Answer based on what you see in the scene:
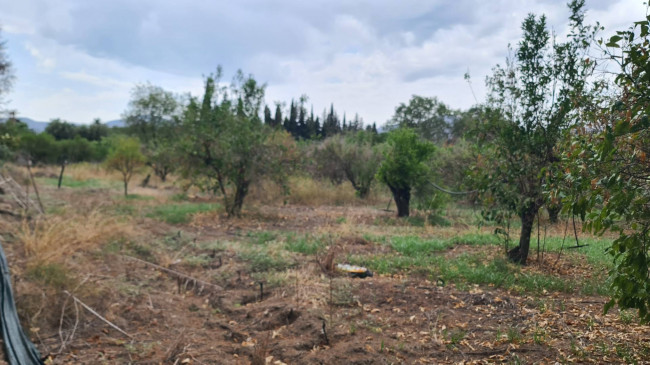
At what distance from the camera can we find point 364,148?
2048 centimetres

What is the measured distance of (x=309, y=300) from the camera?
5.75 m

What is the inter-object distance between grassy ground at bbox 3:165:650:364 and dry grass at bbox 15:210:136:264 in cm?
3

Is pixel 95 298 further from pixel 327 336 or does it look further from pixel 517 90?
pixel 517 90

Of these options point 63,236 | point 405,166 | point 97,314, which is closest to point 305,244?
point 63,236

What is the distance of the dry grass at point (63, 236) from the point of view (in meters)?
6.28

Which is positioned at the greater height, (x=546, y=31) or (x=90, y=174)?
(x=546, y=31)

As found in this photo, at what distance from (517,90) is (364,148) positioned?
13678 millimetres

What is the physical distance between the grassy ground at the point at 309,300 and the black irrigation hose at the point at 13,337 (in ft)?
0.73

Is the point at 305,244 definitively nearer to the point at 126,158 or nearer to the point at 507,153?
the point at 507,153

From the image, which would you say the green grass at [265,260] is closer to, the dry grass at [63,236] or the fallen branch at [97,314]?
the dry grass at [63,236]

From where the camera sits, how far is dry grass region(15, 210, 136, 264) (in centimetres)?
628

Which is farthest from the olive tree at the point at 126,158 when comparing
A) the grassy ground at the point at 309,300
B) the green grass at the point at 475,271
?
the green grass at the point at 475,271

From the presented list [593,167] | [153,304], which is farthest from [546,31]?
[153,304]

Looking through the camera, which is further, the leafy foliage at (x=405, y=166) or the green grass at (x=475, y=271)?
the leafy foliage at (x=405, y=166)
